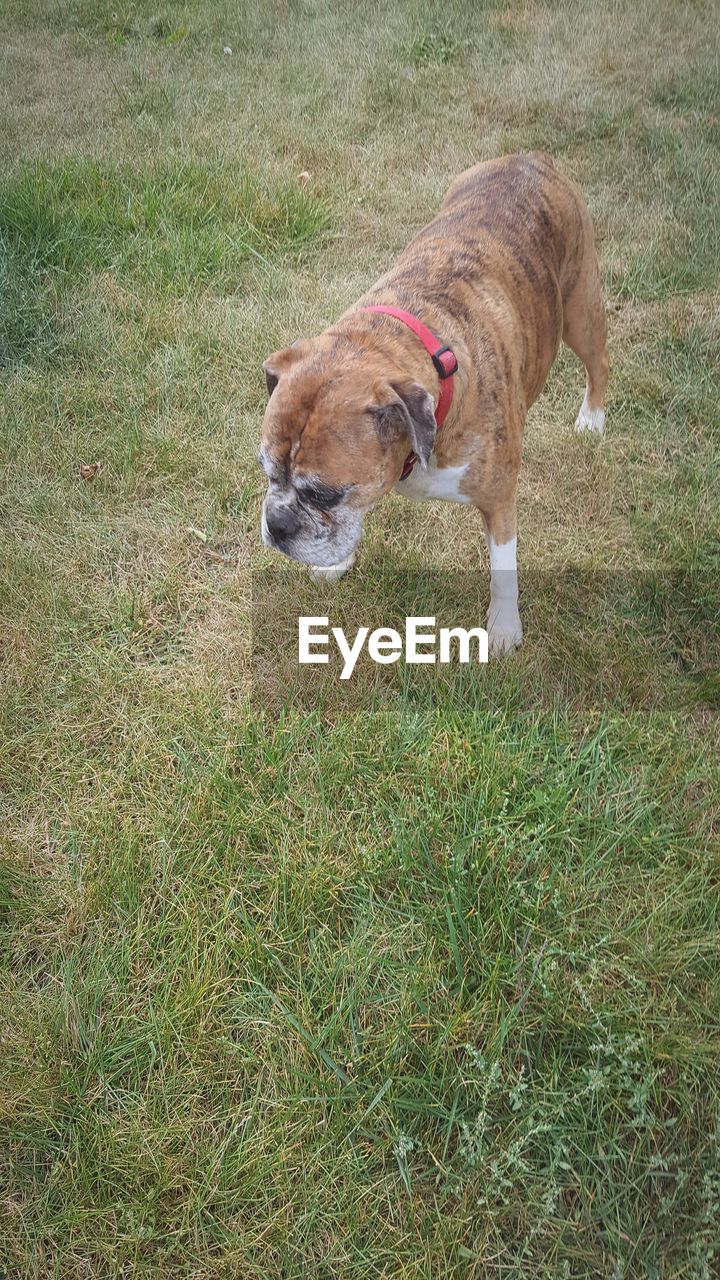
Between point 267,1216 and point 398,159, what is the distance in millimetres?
5999

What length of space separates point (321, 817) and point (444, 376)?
4.42 feet

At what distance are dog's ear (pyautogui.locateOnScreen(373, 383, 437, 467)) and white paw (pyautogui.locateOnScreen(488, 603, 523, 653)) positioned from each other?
2.99ft

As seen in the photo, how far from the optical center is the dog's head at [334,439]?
7.37 ft

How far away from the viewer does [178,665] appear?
3.11 metres

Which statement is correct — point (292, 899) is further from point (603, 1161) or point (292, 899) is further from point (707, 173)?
point (707, 173)

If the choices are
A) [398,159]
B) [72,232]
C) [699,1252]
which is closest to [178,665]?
[699,1252]

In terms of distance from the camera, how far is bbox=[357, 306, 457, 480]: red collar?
2.40m

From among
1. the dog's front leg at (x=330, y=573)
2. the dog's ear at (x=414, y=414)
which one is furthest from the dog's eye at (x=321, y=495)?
the dog's front leg at (x=330, y=573)

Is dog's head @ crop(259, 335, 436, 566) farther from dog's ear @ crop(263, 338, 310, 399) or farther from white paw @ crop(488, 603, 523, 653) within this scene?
white paw @ crop(488, 603, 523, 653)

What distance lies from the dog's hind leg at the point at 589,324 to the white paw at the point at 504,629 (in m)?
1.29

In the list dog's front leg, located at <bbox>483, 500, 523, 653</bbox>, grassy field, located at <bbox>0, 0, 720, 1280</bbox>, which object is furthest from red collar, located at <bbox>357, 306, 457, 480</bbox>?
grassy field, located at <bbox>0, 0, 720, 1280</bbox>

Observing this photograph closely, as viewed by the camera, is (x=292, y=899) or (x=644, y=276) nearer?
(x=292, y=899)

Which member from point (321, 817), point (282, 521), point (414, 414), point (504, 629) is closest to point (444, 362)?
point (414, 414)

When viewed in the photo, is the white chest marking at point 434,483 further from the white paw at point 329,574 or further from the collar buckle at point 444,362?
the white paw at point 329,574
